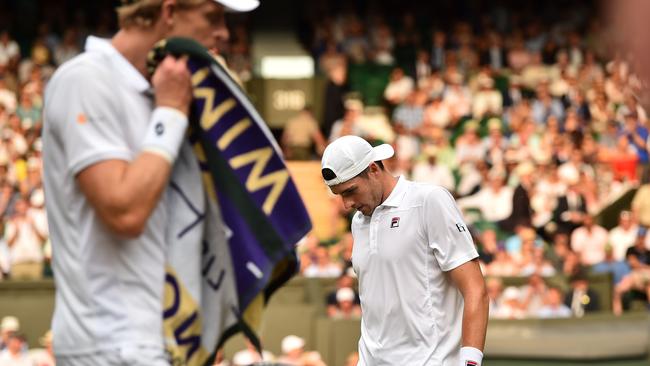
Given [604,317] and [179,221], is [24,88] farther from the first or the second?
[179,221]

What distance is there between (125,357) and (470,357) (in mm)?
2537

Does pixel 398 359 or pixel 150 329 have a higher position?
pixel 150 329

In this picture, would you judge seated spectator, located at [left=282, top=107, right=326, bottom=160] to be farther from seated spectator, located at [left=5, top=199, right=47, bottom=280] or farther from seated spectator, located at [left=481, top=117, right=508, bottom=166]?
seated spectator, located at [left=5, top=199, right=47, bottom=280]

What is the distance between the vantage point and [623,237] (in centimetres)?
1962

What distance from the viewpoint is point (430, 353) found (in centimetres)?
562

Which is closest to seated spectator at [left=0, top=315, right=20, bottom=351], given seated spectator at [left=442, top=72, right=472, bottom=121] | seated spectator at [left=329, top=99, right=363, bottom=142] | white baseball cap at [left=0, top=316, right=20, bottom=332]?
white baseball cap at [left=0, top=316, right=20, bottom=332]

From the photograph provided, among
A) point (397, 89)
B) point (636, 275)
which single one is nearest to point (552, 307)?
point (636, 275)

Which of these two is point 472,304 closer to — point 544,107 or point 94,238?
point 94,238

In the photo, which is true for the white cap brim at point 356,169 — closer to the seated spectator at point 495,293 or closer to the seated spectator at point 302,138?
the seated spectator at point 495,293

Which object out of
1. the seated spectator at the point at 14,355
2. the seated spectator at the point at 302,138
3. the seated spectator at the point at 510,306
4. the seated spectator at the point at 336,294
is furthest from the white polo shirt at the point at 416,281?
the seated spectator at the point at 302,138

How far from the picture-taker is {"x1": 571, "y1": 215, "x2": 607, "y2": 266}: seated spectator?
19656 mm

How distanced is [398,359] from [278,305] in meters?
11.6

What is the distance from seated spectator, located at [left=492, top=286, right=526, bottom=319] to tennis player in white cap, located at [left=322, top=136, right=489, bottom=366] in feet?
35.0

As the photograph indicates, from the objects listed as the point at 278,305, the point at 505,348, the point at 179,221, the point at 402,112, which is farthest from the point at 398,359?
the point at 402,112
